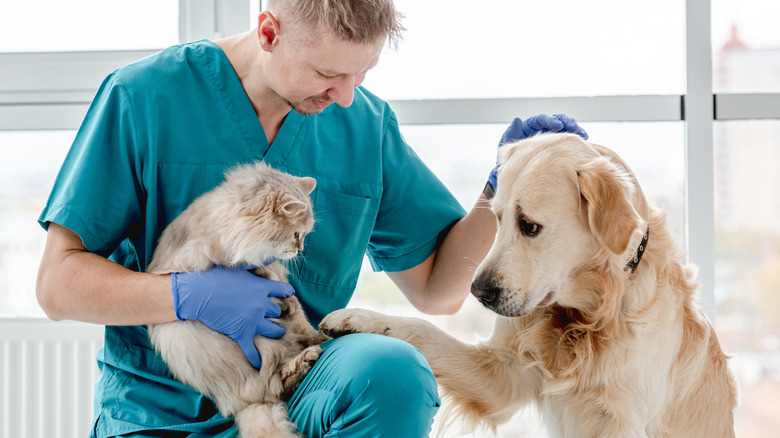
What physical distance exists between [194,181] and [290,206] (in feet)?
0.96

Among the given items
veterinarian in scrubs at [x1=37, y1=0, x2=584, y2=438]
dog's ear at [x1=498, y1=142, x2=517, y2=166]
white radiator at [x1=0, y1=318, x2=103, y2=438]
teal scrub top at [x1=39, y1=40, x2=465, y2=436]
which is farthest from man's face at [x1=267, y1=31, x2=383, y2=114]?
white radiator at [x1=0, y1=318, x2=103, y2=438]

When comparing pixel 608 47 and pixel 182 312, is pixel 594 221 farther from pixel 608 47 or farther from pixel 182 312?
pixel 608 47

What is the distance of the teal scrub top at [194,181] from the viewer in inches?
51.1

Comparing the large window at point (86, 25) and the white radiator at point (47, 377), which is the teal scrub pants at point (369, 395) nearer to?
the white radiator at point (47, 377)

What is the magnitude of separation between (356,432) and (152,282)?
0.49 meters

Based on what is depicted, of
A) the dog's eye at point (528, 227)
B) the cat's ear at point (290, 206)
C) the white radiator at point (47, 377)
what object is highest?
the cat's ear at point (290, 206)

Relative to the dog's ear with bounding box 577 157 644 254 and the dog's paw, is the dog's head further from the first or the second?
the dog's paw

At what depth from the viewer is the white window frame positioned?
7.03ft

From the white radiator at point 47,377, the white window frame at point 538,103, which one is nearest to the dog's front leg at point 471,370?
the white window frame at point 538,103

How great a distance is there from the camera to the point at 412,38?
2281mm

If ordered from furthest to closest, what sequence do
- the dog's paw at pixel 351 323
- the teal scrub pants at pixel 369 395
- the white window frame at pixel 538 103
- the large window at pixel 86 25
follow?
the large window at pixel 86 25
the white window frame at pixel 538 103
the dog's paw at pixel 351 323
the teal scrub pants at pixel 369 395

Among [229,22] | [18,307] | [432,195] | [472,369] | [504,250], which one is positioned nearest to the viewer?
[504,250]

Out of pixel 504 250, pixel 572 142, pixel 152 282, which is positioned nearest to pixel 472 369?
pixel 504 250

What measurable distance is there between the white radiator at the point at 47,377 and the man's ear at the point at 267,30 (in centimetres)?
132
